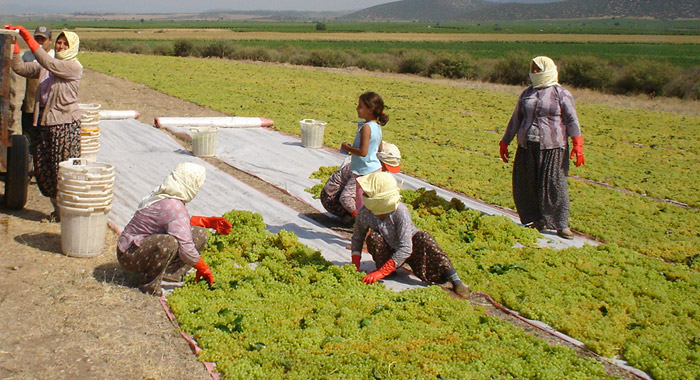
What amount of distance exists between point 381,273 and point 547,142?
3.11 m

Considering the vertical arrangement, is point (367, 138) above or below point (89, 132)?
above

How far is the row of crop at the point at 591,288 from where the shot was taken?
5.20 m

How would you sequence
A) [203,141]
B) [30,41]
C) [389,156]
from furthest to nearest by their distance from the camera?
[203,141]
[389,156]
[30,41]

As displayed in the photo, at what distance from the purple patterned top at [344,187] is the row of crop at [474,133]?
268 centimetres

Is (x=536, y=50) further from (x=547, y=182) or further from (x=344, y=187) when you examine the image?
(x=344, y=187)

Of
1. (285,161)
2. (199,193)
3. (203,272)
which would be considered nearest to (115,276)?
(203,272)

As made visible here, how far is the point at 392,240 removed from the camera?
20.6 feet

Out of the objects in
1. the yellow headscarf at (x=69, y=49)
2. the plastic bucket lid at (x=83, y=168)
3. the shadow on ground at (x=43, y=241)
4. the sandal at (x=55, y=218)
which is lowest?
the shadow on ground at (x=43, y=241)

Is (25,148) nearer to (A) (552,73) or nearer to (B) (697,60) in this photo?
(A) (552,73)

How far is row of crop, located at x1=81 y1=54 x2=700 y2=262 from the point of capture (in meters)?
9.19

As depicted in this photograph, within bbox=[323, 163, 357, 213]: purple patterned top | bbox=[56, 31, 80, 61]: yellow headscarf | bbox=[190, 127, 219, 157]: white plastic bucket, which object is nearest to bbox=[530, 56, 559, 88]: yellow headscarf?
bbox=[323, 163, 357, 213]: purple patterned top

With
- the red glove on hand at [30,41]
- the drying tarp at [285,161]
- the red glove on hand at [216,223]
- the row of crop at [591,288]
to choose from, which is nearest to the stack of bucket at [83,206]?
the red glove on hand at [216,223]

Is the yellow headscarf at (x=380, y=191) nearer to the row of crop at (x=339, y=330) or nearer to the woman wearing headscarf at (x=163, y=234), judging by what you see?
the row of crop at (x=339, y=330)

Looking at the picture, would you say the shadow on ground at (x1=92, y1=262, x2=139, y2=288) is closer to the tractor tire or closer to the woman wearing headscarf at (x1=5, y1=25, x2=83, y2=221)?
the woman wearing headscarf at (x1=5, y1=25, x2=83, y2=221)
